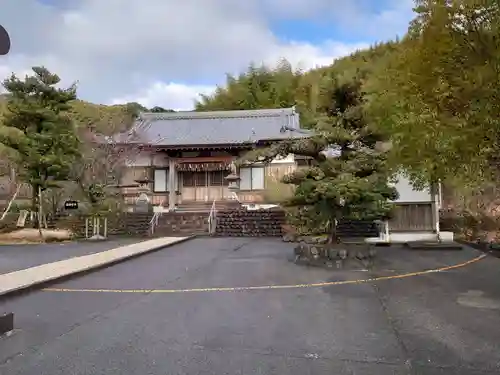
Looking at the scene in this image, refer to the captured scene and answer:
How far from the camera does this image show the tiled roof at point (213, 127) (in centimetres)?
2100

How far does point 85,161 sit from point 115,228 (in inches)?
120

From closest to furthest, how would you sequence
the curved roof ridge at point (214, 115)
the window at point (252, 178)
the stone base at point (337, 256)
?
the stone base at point (337, 256) → the window at point (252, 178) → the curved roof ridge at point (214, 115)

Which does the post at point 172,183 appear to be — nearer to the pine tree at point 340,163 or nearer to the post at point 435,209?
the post at point 435,209

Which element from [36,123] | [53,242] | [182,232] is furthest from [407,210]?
[36,123]

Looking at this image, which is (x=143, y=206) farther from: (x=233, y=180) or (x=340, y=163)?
(x=340, y=163)

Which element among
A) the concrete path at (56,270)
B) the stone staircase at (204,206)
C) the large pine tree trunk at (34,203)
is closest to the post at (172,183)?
the stone staircase at (204,206)

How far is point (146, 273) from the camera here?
307 inches

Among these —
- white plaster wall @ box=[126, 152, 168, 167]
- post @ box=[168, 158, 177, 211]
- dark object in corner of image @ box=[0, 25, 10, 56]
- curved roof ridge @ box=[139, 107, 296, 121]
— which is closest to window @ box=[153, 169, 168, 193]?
white plaster wall @ box=[126, 152, 168, 167]

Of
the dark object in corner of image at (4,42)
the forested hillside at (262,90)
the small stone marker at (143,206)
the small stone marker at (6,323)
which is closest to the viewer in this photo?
the dark object in corner of image at (4,42)

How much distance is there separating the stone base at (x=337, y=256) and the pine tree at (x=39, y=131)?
417 inches

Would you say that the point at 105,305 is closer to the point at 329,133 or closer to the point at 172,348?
the point at 172,348

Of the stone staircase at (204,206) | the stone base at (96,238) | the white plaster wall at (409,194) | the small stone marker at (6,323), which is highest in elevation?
the white plaster wall at (409,194)

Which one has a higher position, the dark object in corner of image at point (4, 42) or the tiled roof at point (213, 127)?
the tiled roof at point (213, 127)

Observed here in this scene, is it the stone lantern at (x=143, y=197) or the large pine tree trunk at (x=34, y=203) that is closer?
the large pine tree trunk at (x=34, y=203)
